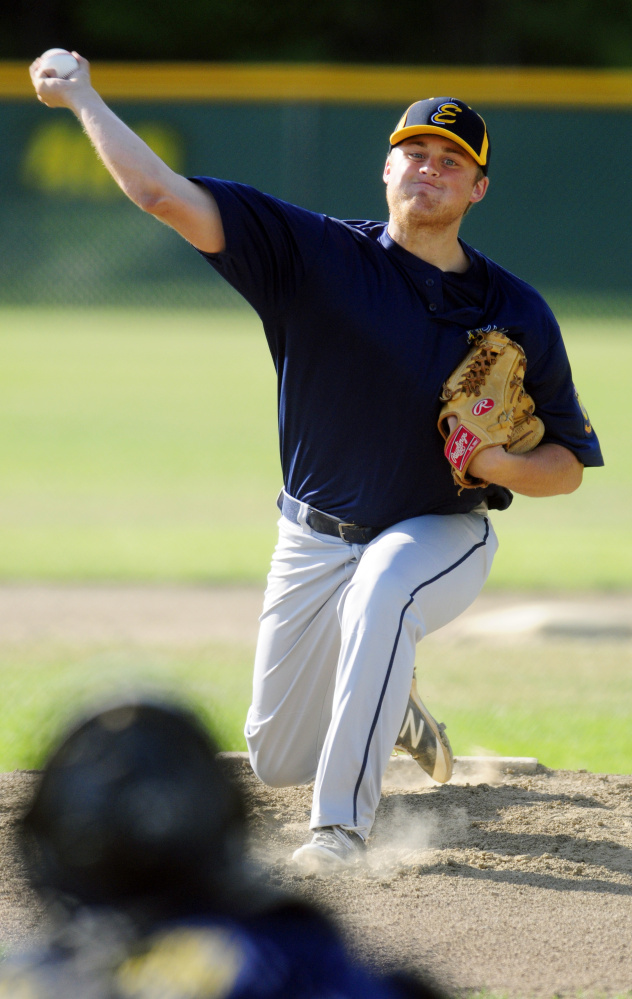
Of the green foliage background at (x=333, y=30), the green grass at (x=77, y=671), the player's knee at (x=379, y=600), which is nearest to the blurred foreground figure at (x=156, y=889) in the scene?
the player's knee at (x=379, y=600)

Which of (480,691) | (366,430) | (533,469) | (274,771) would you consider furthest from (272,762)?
(480,691)

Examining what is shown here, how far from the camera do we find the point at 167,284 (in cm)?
1966

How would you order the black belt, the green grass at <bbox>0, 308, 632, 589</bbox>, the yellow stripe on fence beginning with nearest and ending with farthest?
the black belt → the green grass at <bbox>0, 308, 632, 589</bbox> → the yellow stripe on fence

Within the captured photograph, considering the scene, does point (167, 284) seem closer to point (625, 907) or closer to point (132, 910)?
point (625, 907)

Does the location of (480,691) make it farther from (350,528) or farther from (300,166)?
(300,166)

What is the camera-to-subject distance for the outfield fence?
17.9 metres

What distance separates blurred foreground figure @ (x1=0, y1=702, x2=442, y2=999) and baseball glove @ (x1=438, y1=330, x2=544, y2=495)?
2082 millimetres

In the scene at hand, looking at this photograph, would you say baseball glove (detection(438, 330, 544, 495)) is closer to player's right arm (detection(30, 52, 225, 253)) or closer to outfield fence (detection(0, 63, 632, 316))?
player's right arm (detection(30, 52, 225, 253))

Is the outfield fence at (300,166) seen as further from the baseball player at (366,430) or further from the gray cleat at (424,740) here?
the gray cleat at (424,740)

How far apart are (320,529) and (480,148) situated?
1.22 metres

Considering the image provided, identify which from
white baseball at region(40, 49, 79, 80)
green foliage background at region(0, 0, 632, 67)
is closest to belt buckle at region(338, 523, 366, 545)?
white baseball at region(40, 49, 79, 80)

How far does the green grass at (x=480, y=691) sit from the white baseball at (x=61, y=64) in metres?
1.85

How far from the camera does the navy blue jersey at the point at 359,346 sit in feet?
10.8

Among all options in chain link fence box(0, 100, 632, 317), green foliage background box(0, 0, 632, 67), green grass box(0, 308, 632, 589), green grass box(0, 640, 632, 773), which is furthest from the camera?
green foliage background box(0, 0, 632, 67)
